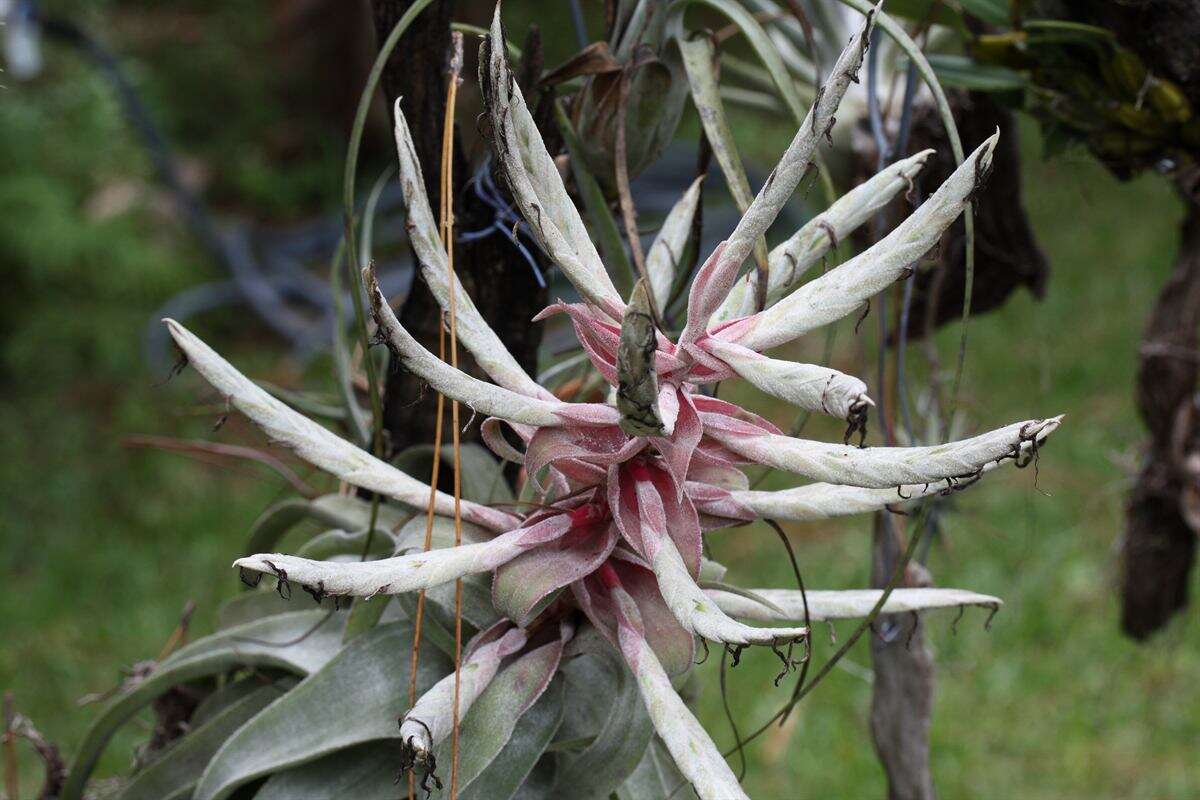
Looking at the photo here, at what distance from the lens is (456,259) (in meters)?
0.63

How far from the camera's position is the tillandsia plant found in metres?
0.41

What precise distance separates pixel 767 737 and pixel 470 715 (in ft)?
4.56

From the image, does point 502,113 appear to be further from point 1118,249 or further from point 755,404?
point 1118,249

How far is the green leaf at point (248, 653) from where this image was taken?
0.58 m

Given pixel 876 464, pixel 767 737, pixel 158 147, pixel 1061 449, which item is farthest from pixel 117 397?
pixel 876 464

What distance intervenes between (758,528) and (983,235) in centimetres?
153

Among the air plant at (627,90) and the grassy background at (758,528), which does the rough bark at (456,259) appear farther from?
the grassy background at (758,528)

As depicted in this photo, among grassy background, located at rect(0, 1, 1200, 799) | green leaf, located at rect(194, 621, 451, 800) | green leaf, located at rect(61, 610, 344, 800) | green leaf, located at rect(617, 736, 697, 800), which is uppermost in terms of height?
green leaf, located at rect(194, 621, 451, 800)

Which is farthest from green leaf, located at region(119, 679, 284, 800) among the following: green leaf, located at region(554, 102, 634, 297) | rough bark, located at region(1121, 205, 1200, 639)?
rough bark, located at region(1121, 205, 1200, 639)

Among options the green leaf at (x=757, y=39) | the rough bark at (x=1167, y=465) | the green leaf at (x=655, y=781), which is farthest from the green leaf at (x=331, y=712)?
the rough bark at (x=1167, y=465)

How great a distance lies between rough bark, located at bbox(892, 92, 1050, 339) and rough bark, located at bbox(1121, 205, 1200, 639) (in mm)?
102

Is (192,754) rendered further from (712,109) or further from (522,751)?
(712,109)

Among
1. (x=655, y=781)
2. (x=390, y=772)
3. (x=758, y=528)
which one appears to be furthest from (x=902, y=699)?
(x=758, y=528)

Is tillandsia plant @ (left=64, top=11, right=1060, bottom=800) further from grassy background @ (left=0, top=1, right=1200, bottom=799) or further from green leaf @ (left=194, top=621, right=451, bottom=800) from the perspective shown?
grassy background @ (left=0, top=1, right=1200, bottom=799)
